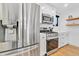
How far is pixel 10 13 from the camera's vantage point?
135 centimetres

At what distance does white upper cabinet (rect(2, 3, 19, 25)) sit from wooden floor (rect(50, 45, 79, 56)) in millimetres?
799

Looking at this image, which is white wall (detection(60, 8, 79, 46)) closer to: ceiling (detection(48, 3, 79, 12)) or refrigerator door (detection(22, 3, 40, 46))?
ceiling (detection(48, 3, 79, 12))

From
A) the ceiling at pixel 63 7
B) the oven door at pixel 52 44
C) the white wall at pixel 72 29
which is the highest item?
the ceiling at pixel 63 7

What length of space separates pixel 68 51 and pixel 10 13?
1034 mm

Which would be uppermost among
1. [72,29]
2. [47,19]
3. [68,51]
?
[47,19]

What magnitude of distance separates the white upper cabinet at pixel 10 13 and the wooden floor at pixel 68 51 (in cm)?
80

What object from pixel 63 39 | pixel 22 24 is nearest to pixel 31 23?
pixel 22 24

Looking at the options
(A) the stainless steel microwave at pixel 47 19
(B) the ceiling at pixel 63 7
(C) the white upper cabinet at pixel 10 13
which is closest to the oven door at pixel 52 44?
(A) the stainless steel microwave at pixel 47 19

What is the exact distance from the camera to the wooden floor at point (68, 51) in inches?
57.1

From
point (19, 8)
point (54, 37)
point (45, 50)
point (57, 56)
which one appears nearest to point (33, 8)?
point (19, 8)

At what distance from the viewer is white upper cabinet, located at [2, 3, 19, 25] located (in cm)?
134

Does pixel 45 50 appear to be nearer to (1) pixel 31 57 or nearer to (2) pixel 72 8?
(1) pixel 31 57

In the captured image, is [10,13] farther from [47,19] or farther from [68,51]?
[68,51]

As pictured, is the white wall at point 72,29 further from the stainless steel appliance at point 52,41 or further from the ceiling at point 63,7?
the stainless steel appliance at point 52,41
